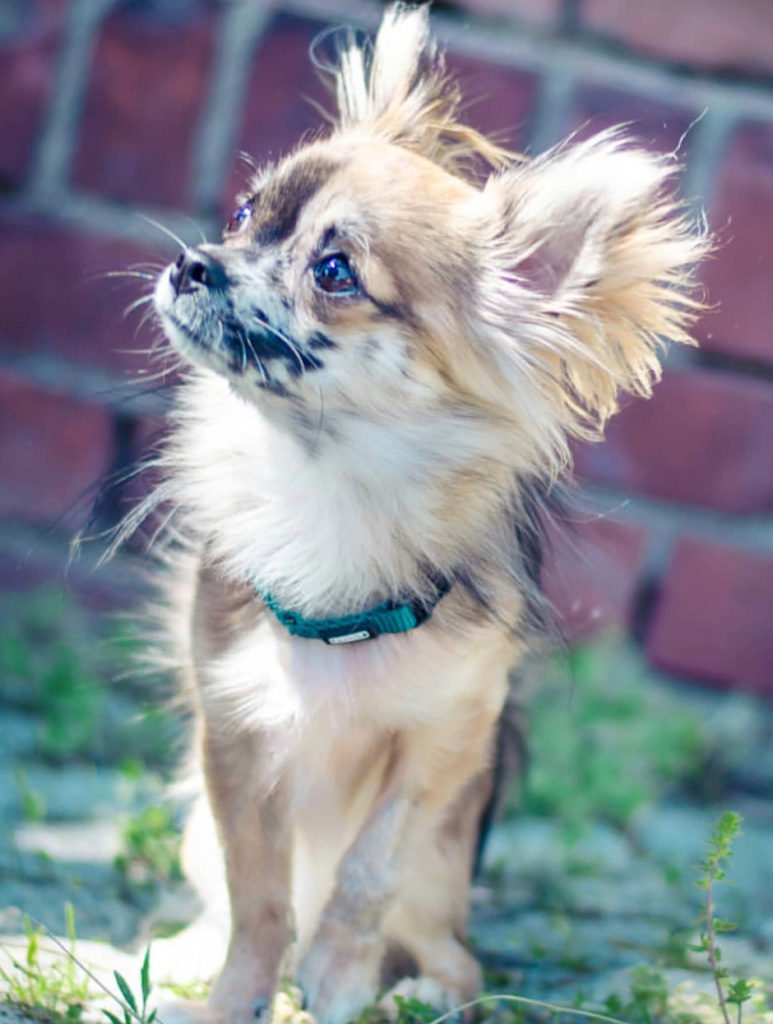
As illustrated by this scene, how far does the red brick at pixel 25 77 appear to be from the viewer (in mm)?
2551

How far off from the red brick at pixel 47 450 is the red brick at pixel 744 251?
1.11 metres

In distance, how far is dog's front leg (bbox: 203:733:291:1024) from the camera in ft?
5.37

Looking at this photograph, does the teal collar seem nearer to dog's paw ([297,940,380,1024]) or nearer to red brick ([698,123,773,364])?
dog's paw ([297,940,380,1024])

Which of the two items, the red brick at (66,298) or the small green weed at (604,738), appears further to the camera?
the red brick at (66,298)

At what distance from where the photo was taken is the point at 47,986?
1.50 meters

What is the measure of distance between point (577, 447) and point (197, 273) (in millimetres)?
1094

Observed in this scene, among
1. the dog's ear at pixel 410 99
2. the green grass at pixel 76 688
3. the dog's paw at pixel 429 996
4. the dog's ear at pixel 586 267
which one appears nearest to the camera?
the dog's ear at pixel 586 267

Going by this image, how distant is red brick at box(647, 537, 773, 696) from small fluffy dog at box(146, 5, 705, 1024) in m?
0.87

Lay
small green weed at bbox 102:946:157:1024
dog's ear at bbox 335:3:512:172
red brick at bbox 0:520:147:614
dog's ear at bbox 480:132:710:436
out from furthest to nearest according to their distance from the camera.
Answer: red brick at bbox 0:520:147:614, dog's ear at bbox 335:3:512:172, dog's ear at bbox 480:132:710:436, small green weed at bbox 102:946:157:1024

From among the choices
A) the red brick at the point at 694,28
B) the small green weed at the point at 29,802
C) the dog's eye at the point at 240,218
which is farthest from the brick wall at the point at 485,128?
the dog's eye at the point at 240,218

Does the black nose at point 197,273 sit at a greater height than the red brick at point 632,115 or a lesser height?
lesser

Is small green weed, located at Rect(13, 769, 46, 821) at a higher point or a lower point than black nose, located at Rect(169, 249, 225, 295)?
lower

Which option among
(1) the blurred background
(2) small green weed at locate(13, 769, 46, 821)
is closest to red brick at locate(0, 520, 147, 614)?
(1) the blurred background

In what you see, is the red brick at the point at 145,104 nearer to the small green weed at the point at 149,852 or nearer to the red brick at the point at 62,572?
the red brick at the point at 62,572
